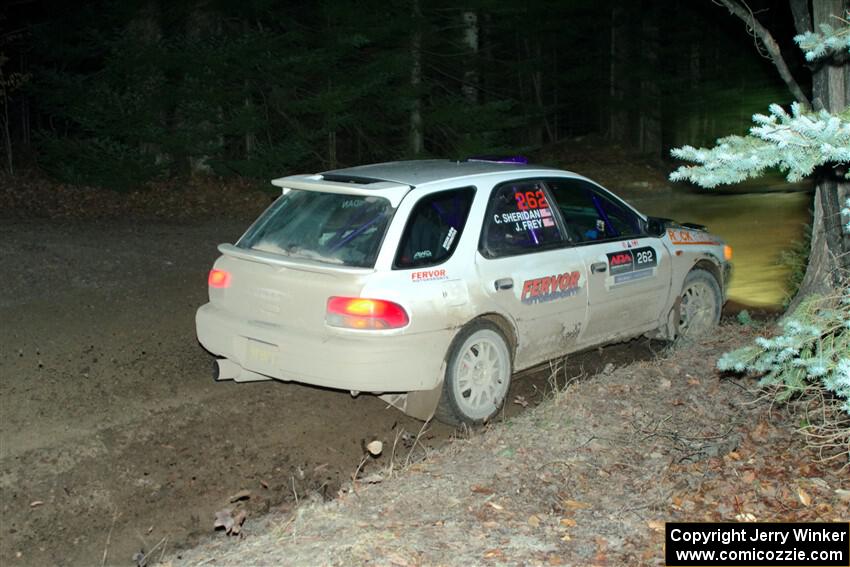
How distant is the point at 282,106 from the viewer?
69.8ft

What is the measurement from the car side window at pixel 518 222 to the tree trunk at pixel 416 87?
1470 centimetres

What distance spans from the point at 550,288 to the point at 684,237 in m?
1.98

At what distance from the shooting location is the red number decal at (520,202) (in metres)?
Result: 7.57

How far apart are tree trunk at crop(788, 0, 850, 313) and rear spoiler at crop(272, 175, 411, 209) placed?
3.01 meters

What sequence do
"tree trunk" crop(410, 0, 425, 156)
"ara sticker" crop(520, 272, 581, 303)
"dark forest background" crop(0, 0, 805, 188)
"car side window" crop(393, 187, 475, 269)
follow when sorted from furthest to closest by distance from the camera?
"tree trunk" crop(410, 0, 425, 156) → "dark forest background" crop(0, 0, 805, 188) → "ara sticker" crop(520, 272, 581, 303) → "car side window" crop(393, 187, 475, 269)

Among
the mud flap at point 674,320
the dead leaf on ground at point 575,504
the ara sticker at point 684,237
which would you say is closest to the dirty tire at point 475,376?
the dead leaf on ground at point 575,504

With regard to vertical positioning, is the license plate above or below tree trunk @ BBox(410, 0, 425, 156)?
below

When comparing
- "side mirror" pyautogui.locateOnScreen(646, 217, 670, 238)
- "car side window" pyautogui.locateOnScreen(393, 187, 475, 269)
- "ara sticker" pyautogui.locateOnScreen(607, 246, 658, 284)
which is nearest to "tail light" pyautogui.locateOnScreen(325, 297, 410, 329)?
"car side window" pyautogui.locateOnScreen(393, 187, 475, 269)

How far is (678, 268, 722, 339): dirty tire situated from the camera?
904 cm

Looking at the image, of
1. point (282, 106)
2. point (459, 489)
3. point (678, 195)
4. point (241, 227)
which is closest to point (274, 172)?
point (282, 106)

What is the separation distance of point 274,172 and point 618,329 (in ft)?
43.3

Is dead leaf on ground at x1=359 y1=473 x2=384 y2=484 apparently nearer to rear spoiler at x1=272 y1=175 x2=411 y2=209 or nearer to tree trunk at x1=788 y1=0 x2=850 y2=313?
rear spoiler at x1=272 y1=175 x2=411 y2=209

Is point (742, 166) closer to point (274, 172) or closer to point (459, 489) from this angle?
point (459, 489)

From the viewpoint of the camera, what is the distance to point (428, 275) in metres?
6.75
